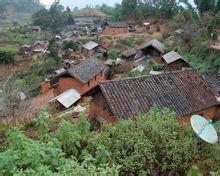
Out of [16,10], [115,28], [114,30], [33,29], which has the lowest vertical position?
[16,10]

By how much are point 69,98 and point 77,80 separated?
2.24 metres

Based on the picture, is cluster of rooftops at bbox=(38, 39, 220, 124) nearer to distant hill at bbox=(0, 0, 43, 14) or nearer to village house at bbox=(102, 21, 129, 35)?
village house at bbox=(102, 21, 129, 35)

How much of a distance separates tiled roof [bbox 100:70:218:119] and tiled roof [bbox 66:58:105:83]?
12.3m

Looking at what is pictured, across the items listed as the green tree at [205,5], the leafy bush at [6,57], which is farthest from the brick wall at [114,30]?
the leafy bush at [6,57]

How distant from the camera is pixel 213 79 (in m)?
24.2

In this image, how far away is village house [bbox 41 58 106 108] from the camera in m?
28.6

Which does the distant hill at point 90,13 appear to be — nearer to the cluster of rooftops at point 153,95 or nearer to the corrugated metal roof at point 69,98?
the corrugated metal roof at point 69,98

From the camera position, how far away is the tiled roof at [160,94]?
1526 centimetres

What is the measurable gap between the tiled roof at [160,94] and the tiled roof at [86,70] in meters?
12.3

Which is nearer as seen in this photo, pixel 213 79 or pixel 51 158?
pixel 51 158

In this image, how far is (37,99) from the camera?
34812 mm

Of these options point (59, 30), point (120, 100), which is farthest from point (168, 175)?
point (59, 30)

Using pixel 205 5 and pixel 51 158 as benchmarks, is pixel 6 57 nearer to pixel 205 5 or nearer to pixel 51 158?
pixel 205 5

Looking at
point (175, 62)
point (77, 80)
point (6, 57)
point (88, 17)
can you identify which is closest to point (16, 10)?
point (88, 17)
